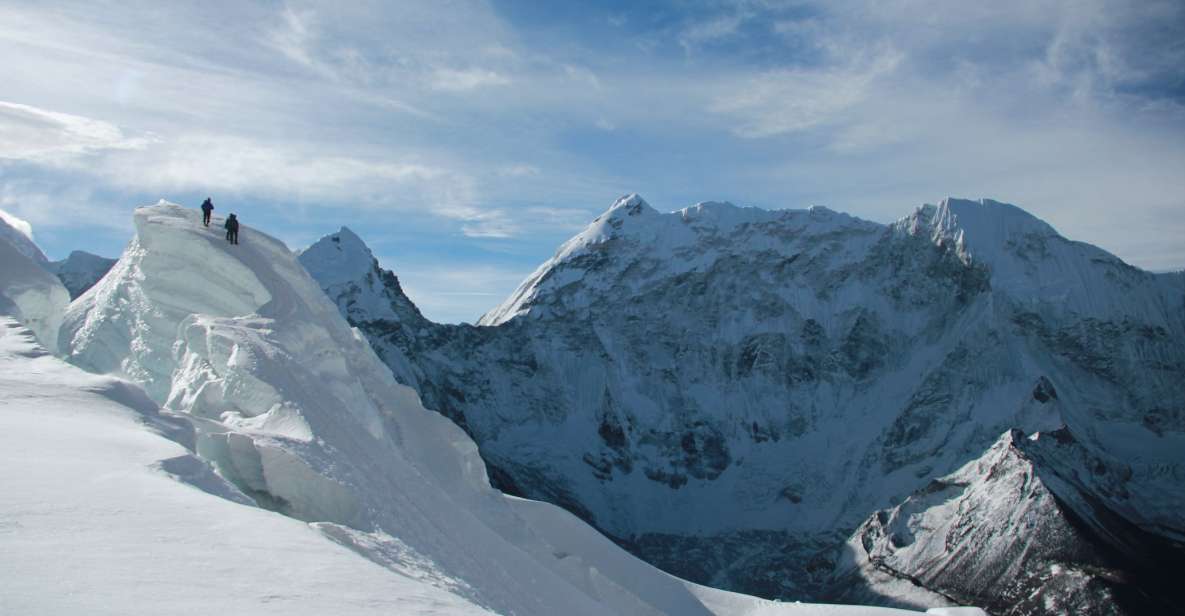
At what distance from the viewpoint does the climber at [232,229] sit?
40844mm

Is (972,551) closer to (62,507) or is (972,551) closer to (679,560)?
(679,560)

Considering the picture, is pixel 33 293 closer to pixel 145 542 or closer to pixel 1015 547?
pixel 145 542

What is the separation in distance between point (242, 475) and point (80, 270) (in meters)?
154

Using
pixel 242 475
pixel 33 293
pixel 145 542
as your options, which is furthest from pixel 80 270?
pixel 145 542

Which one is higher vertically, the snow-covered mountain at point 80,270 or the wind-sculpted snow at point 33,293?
the snow-covered mountain at point 80,270

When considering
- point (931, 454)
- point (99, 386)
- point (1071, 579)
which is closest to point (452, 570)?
point (99, 386)

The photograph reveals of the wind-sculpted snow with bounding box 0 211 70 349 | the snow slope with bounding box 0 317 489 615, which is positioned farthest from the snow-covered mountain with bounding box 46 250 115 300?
the snow slope with bounding box 0 317 489 615

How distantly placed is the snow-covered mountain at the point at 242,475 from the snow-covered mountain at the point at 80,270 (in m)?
122

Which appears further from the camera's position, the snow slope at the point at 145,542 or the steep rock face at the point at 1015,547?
the steep rock face at the point at 1015,547

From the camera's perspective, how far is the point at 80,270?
158m

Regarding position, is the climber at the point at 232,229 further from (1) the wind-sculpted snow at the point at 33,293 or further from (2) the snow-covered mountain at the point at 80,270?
(2) the snow-covered mountain at the point at 80,270

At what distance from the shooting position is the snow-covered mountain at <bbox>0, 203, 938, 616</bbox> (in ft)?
44.0

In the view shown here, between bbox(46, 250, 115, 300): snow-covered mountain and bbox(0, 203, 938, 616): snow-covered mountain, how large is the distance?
12211cm

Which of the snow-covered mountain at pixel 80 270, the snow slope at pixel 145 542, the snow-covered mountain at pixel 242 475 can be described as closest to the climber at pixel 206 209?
the snow-covered mountain at pixel 242 475
